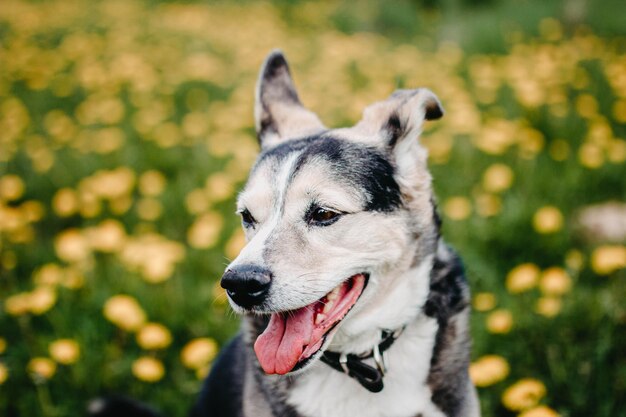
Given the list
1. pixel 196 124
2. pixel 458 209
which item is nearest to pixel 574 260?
pixel 458 209

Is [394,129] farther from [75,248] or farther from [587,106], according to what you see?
[587,106]

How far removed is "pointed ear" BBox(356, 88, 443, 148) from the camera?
94.9 inches

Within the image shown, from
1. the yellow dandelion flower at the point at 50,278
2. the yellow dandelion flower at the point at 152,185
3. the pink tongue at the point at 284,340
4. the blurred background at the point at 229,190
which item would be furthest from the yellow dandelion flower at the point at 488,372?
the yellow dandelion flower at the point at 152,185

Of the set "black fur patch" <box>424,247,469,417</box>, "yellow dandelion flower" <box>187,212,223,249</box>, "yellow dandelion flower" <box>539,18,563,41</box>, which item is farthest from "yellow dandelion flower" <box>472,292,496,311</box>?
"yellow dandelion flower" <box>539,18,563,41</box>

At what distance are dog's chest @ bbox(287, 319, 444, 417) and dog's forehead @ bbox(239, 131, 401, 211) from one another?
685 mm

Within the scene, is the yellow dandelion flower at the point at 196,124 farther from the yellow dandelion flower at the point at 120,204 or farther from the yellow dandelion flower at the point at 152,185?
the yellow dandelion flower at the point at 120,204

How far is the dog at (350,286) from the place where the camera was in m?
2.11

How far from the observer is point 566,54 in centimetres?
705

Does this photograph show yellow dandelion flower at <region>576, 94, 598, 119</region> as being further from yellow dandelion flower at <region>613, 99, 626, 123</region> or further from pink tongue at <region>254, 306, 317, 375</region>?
pink tongue at <region>254, 306, 317, 375</region>

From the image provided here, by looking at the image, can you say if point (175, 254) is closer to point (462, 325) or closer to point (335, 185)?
point (335, 185)

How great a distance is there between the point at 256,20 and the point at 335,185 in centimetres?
932

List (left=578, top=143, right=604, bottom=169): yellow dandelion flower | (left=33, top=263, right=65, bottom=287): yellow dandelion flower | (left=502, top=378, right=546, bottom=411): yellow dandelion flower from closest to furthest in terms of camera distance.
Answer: (left=502, top=378, right=546, bottom=411): yellow dandelion flower, (left=33, top=263, right=65, bottom=287): yellow dandelion flower, (left=578, top=143, right=604, bottom=169): yellow dandelion flower

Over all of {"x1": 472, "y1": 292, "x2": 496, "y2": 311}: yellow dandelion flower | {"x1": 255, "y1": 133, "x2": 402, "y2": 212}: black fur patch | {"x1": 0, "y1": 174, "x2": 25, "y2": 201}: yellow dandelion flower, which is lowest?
{"x1": 472, "y1": 292, "x2": 496, "y2": 311}: yellow dandelion flower

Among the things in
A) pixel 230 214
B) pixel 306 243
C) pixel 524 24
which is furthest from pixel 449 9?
pixel 306 243
